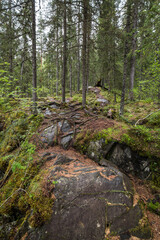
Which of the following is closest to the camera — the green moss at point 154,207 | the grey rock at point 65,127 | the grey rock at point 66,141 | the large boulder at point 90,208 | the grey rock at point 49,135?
the large boulder at point 90,208

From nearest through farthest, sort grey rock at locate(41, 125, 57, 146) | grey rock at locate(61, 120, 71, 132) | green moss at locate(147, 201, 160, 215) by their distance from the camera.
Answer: green moss at locate(147, 201, 160, 215) < grey rock at locate(41, 125, 57, 146) < grey rock at locate(61, 120, 71, 132)

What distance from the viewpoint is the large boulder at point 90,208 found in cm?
256

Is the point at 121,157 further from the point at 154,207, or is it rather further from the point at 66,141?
the point at 66,141

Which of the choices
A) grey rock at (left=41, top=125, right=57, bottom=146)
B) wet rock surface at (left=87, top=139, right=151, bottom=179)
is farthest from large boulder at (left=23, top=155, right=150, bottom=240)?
grey rock at (left=41, top=125, right=57, bottom=146)

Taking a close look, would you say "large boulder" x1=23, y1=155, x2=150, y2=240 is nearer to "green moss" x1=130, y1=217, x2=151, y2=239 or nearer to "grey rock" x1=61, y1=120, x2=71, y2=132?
"green moss" x1=130, y1=217, x2=151, y2=239

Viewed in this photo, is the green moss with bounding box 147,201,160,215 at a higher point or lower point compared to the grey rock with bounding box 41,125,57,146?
lower

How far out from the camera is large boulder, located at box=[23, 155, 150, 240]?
8.39ft

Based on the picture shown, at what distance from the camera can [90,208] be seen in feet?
9.36

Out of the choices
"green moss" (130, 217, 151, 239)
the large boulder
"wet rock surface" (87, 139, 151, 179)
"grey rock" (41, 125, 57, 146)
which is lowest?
"green moss" (130, 217, 151, 239)

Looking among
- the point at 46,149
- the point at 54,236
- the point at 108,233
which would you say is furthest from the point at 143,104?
the point at 54,236

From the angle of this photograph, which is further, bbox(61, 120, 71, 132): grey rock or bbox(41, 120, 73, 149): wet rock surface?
bbox(61, 120, 71, 132): grey rock

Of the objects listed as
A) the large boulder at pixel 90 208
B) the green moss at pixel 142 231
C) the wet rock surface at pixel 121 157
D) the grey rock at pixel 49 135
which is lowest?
the green moss at pixel 142 231

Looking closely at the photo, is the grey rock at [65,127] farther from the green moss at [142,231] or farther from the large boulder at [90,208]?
the green moss at [142,231]

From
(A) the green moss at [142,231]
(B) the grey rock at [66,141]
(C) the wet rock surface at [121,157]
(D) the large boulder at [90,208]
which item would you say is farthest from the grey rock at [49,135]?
(A) the green moss at [142,231]
